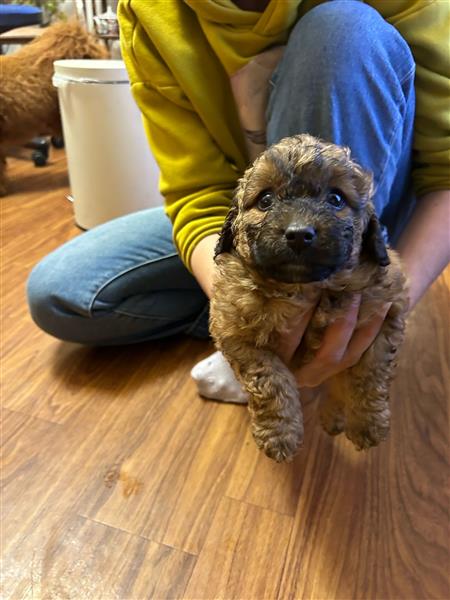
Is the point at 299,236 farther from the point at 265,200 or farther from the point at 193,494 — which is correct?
the point at 193,494

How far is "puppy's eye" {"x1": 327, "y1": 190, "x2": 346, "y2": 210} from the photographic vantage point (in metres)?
0.77

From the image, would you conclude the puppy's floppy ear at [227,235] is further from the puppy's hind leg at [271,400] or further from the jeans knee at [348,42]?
the jeans knee at [348,42]

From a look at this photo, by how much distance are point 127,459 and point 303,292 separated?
0.57m

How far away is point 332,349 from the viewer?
0.89m

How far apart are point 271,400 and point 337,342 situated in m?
0.14

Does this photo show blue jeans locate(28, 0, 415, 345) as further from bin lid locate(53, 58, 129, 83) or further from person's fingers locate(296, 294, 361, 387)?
bin lid locate(53, 58, 129, 83)

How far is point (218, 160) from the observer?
1189 mm

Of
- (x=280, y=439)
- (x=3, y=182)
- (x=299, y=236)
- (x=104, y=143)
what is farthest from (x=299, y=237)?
(x=3, y=182)

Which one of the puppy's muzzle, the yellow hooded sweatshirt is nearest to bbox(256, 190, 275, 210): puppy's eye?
the puppy's muzzle

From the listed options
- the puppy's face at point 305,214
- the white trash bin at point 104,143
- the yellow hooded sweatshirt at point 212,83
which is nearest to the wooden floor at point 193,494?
the yellow hooded sweatshirt at point 212,83

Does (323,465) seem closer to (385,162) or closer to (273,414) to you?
(273,414)

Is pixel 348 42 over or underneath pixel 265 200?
over

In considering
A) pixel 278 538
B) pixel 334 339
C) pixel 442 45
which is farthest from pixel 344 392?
pixel 442 45

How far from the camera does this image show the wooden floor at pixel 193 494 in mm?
904
